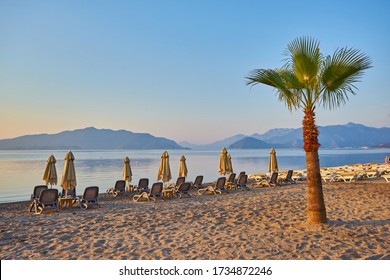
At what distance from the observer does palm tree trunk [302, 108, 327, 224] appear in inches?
249

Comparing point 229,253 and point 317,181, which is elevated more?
point 317,181

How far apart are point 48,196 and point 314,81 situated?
A: 759cm

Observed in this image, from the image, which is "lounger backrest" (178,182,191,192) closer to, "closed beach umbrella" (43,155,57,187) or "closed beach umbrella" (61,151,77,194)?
"closed beach umbrella" (61,151,77,194)

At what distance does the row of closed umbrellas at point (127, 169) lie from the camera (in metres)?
11.1

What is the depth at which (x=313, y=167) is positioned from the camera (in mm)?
6352

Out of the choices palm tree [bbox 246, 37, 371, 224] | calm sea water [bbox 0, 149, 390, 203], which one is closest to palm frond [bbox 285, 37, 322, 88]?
palm tree [bbox 246, 37, 371, 224]

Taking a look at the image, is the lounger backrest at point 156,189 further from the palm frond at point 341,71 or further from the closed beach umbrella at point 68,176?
the palm frond at point 341,71

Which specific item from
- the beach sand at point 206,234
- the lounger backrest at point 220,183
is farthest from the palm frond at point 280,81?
the lounger backrest at point 220,183

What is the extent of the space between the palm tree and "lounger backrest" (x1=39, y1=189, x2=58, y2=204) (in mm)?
6499
